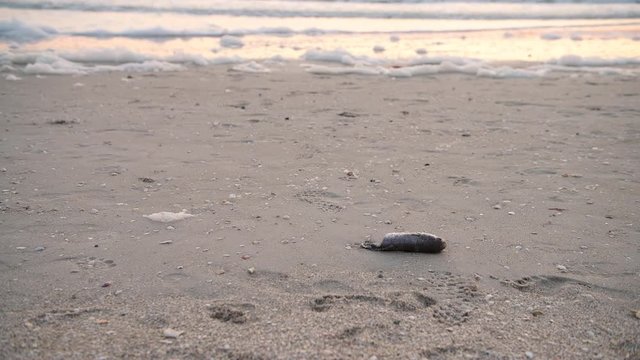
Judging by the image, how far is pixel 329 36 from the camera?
1234cm

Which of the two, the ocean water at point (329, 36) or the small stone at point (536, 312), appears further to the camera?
the ocean water at point (329, 36)

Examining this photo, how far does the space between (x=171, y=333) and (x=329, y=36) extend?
10700 millimetres

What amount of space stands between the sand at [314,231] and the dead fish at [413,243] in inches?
1.8

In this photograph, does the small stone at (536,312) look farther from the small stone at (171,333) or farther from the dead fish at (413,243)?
the small stone at (171,333)

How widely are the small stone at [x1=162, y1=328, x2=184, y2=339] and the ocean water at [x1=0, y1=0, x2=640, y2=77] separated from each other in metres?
6.33

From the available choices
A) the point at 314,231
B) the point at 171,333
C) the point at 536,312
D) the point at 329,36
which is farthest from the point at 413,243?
the point at 329,36

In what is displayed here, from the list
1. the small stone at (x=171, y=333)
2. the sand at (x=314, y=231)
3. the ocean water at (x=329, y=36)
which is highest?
the ocean water at (x=329, y=36)

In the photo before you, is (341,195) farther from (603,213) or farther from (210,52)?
(210,52)

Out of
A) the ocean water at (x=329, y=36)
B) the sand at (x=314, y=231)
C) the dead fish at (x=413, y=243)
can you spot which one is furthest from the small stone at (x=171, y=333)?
the ocean water at (x=329, y=36)

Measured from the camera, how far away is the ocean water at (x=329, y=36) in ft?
28.7

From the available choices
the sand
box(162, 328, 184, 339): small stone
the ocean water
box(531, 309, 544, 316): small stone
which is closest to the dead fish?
the sand

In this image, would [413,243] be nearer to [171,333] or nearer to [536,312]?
[536,312]

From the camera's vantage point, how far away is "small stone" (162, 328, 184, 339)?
7.39ft

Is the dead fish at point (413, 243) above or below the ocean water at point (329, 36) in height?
below
